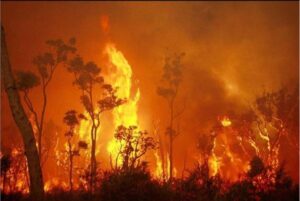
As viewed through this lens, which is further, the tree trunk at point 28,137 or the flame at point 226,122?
the flame at point 226,122

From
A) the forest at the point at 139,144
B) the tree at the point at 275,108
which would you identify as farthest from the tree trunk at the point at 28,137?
the tree at the point at 275,108

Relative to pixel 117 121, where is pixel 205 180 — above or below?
below

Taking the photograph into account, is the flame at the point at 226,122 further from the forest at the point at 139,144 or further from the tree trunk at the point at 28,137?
the tree trunk at the point at 28,137

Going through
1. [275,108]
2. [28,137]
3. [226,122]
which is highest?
[226,122]

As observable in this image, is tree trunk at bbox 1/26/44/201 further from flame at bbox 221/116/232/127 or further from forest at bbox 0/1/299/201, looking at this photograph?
flame at bbox 221/116/232/127

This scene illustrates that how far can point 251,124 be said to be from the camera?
50.4 metres

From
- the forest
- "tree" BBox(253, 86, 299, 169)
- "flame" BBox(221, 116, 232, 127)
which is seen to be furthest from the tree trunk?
"flame" BBox(221, 116, 232, 127)

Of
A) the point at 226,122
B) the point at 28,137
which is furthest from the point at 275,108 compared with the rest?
the point at 28,137

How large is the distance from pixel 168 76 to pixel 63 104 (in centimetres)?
4056

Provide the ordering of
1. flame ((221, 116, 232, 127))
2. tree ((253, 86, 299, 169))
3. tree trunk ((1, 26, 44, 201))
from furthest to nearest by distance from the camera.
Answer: flame ((221, 116, 232, 127))
tree ((253, 86, 299, 169))
tree trunk ((1, 26, 44, 201))

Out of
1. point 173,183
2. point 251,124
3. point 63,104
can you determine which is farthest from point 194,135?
point 173,183

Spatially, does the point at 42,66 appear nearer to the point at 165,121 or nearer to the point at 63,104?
the point at 165,121

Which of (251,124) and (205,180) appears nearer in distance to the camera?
(205,180)

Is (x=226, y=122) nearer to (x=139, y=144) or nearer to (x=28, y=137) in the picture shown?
(x=139, y=144)
